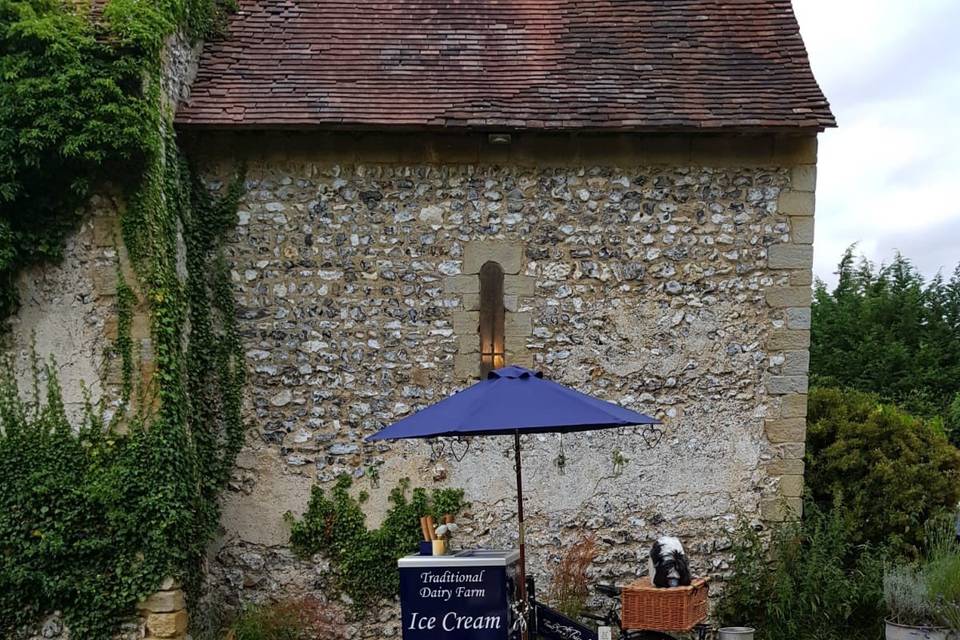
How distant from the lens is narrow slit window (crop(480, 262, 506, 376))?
7312mm

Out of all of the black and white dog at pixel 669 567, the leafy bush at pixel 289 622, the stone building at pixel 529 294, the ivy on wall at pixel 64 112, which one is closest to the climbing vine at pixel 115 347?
the ivy on wall at pixel 64 112

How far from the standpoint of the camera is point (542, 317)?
7.37 m

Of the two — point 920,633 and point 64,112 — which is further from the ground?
point 64,112

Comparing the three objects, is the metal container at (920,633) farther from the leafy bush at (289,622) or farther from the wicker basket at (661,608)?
the leafy bush at (289,622)

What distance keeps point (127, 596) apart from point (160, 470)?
2.93 ft

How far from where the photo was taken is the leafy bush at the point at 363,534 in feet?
23.3

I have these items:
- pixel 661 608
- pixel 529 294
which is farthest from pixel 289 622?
pixel 529 294

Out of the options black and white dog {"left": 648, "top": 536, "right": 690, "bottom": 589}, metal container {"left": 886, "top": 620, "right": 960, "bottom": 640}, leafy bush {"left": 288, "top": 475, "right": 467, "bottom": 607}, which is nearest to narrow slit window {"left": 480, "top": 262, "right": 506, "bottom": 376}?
leafy bush {"left": 288, "top": 475, "right": 467, "bottom": 607}

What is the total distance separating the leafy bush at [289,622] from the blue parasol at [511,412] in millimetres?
2518

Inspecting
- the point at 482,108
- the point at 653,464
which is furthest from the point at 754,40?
the point at 653,464

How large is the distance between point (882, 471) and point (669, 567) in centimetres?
295

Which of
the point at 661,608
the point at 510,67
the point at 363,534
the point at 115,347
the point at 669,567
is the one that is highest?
the point at 510,67

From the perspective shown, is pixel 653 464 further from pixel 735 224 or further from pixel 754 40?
pixel 754 40

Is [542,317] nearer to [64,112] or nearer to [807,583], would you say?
[807,583]
